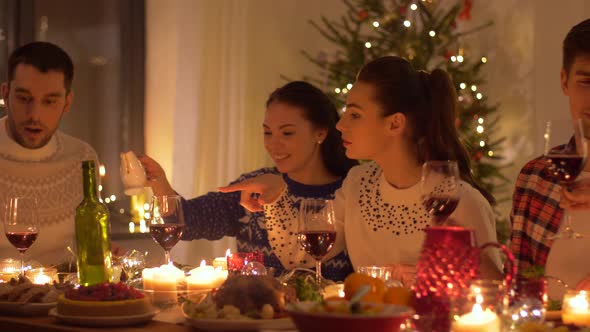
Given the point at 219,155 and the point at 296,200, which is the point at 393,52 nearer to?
the point at 219,155

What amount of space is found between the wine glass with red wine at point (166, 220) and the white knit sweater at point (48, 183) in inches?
50.0

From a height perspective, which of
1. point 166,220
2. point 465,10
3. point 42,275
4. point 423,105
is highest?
point 465,10

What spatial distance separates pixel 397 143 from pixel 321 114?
22.8 inches

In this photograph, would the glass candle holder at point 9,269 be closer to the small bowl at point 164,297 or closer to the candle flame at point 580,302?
the small bowl at point 164,297

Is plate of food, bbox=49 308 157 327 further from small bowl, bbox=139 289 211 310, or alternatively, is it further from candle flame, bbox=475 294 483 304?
candle flame, bbox=475 294 483 304

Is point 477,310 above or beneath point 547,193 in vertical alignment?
beneath

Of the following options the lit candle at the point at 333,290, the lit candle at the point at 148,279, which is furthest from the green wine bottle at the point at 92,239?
the lit candle at the point at 333,290

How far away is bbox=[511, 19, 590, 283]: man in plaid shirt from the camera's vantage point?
8.48 ft

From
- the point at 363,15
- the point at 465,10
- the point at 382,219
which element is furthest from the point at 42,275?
the point at 465,10

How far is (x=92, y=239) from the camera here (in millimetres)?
2227

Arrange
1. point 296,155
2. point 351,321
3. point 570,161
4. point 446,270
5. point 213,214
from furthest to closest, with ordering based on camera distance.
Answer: point 213,214 < point 296,155 < point 570,161 < point 446,270 < point 351,321

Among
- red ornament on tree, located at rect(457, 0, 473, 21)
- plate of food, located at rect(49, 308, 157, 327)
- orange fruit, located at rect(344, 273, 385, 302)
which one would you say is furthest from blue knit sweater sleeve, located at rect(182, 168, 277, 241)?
red ornament on tree, located at rect(457, 0, 473, 21)

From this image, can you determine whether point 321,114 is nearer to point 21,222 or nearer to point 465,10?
point 21,222

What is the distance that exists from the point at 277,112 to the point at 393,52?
2289 mm
